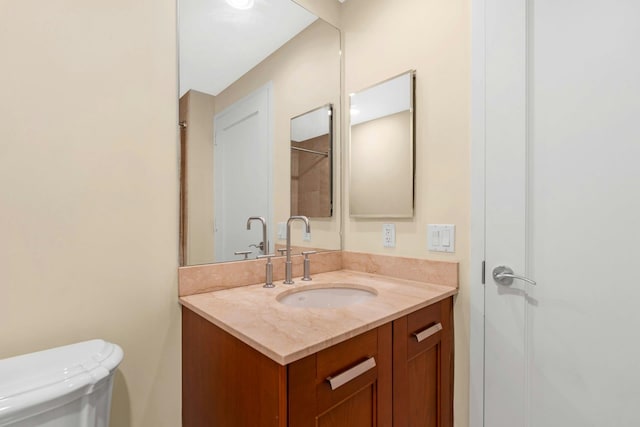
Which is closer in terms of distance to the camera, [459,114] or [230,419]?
[230,419]

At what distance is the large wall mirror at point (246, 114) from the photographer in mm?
1128

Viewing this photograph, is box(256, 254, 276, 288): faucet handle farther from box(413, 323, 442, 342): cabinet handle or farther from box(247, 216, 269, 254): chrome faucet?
box(413, 323, 442, 342): cabinet handle

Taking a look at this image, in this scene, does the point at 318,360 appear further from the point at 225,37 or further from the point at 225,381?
the point at 225,37

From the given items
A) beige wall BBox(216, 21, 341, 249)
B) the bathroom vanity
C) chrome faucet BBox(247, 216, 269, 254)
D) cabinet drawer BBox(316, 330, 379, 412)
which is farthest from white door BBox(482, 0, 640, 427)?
chrome faucet BBox(247, 216, 269, 254)

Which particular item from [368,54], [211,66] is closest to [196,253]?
[211,66]

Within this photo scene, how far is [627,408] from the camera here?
2.77 feet

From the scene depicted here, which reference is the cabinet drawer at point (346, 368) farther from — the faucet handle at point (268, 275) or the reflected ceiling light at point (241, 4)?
the reflected ceiling light at point (241, 4)

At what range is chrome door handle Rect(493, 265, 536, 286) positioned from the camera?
1022mm

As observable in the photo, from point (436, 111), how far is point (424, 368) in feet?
3.40

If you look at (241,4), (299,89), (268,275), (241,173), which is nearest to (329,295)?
(268,275)

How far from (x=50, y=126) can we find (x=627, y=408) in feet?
6.18

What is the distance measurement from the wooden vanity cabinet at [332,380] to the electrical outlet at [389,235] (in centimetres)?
35

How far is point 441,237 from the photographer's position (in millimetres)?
1222

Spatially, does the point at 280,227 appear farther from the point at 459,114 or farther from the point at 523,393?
the point at 523,393
